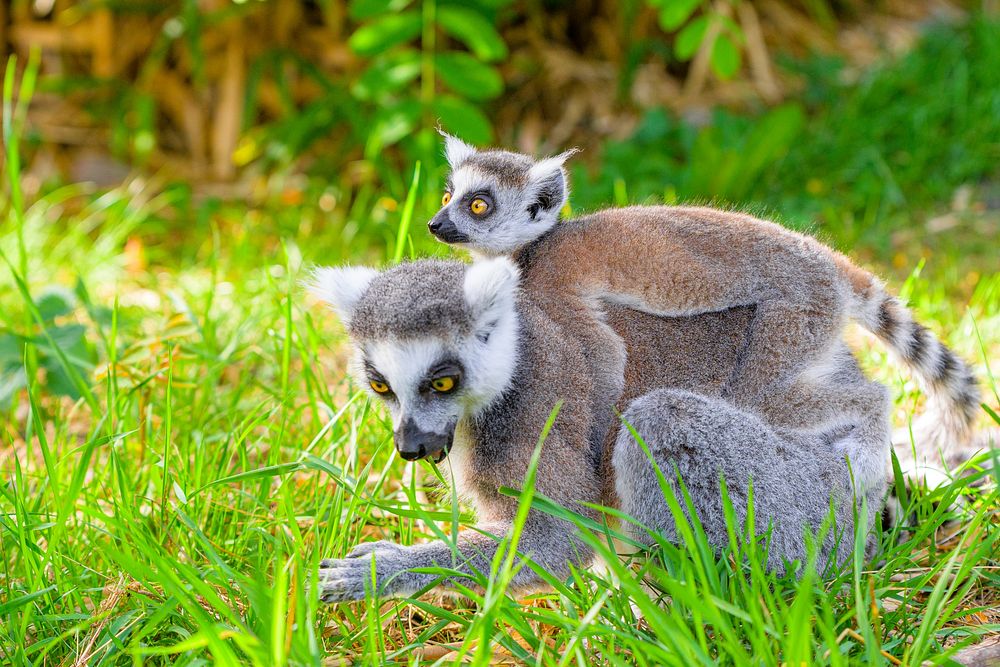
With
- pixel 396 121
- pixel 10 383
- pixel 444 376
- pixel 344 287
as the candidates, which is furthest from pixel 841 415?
pixel 396 121

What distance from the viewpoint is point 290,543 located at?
3.04 meters

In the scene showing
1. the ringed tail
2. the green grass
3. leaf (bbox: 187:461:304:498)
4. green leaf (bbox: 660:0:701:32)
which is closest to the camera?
the green grass

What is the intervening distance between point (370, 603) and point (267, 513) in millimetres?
868

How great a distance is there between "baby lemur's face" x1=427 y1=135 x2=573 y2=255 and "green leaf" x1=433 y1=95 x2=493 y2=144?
186 cm

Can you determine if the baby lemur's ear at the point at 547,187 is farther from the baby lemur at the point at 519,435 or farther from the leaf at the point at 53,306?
the leaf at the point at 53,306

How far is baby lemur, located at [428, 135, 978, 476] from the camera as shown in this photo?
3254mm

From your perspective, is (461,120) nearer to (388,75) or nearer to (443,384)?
(388,75)

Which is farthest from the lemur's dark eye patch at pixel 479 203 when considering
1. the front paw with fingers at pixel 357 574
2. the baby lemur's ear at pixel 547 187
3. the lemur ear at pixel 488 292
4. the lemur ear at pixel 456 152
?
the front paw with fingers at pixel 357 574

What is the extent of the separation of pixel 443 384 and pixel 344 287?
0.53 meters

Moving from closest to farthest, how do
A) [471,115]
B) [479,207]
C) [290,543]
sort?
1. [290,543]
2. [479,207]
3. [471,115]

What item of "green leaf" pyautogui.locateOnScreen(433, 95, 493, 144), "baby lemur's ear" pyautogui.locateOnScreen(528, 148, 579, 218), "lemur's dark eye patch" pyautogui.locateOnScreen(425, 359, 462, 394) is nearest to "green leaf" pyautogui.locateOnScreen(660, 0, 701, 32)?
"green leaf" pyautogui.locateOnScreen(433, 95, 493, 144)

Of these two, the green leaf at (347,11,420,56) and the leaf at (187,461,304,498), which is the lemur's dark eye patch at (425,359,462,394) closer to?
the leaf at (187,461,304,498)

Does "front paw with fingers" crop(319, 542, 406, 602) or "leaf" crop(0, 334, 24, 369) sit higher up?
"leaf" crop(0, 334, 24, 369)

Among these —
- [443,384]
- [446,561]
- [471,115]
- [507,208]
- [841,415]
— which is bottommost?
[446,561]
